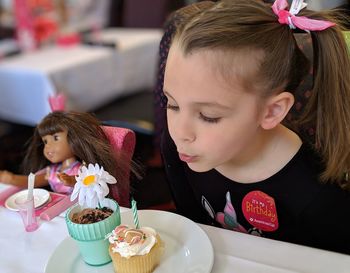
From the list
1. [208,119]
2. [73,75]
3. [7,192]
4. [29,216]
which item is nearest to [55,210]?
[29,216]

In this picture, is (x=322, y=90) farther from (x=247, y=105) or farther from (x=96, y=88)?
(x=96, y=88)

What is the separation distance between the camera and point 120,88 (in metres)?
2.63

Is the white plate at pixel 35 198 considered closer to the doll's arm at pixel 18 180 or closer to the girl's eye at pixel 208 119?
the doll's arm at pixel 18 180

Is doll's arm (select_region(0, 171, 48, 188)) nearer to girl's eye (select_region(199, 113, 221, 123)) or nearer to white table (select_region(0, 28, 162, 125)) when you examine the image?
girl's eye (select_region(199, 113, 221, 123))

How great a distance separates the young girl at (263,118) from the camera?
82cm

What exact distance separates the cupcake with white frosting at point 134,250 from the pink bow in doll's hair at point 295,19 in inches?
18.7

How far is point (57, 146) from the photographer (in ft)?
3.38

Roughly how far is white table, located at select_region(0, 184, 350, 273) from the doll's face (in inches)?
7.7

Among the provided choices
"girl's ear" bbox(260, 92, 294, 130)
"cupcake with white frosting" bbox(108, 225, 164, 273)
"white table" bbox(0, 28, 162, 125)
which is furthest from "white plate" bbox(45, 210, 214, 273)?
"white table" bbox(0, 28, 162, 125)

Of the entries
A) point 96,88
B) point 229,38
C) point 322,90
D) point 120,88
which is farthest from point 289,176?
point 120,88

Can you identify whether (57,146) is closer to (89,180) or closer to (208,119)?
(89,180)

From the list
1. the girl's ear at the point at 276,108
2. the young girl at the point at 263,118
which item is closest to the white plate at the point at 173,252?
the young girl at the point at 263,118

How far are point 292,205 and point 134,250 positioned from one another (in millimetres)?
384

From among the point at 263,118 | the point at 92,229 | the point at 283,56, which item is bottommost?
the point at 92,229
